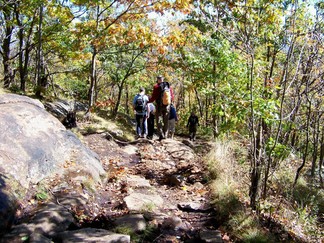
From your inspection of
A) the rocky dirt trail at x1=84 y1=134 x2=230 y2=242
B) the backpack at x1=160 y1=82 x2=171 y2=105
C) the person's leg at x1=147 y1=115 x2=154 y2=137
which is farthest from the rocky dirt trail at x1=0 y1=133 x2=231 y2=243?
the person's leg at x1=147 y1=115 x2=154 y2=137

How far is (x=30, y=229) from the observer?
3.85m

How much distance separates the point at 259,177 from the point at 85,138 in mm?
5531

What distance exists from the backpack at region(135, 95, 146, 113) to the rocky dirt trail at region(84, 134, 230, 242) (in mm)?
1240

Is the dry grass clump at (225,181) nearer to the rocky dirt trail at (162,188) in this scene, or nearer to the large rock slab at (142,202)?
the rocky dirt trail at (162,188)

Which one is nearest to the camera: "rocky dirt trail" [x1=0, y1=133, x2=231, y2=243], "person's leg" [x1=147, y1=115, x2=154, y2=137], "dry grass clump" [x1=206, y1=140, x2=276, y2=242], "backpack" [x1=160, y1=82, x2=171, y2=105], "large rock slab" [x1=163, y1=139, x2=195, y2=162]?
"rocky dirt trail" [x1=0, y1=133, x2=231, y2=243]

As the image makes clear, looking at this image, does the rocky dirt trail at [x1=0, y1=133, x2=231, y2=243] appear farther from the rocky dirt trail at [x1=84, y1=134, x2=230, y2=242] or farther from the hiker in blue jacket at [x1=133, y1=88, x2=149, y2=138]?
the hiker in blue jacket at [x1=133, y1=88, x2=149, y2=138]

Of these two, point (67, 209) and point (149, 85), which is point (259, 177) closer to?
point (67, 209)

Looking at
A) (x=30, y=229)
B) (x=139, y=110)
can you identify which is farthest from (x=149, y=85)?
(x=30, y=229)

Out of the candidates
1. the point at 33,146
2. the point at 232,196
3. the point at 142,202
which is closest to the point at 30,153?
the point at 33,146

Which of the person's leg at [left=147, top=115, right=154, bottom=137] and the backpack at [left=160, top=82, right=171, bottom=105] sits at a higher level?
the backpack at [left=160, top=82, right=171, bottom=105]

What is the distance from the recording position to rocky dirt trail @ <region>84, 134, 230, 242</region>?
15.8 ft

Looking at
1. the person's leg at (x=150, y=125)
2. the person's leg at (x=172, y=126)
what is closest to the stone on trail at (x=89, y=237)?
the person's leg at (x=150, y=125)

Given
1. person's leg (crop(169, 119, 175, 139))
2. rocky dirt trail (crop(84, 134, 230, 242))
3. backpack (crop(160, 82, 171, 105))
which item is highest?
backpack (crop(160, 82, 171, 105))

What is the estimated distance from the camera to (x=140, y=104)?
10289mm
